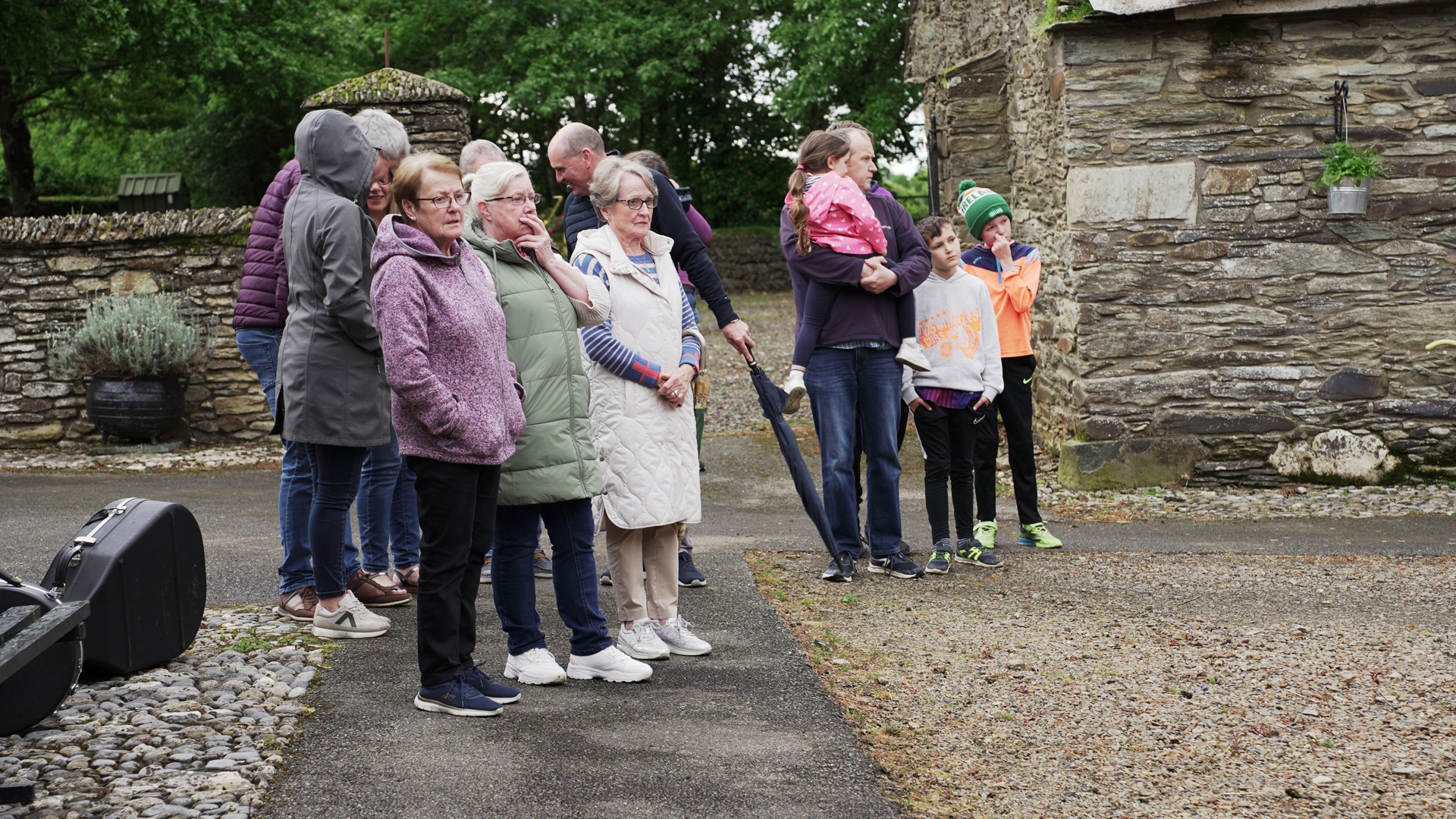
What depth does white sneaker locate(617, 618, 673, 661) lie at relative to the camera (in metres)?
4.38

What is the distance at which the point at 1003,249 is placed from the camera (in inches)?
251

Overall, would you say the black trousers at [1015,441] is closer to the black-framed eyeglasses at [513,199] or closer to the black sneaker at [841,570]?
the black sneaker at [841,570]

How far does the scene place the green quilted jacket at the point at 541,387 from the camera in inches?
154

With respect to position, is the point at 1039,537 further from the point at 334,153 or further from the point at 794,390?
the point at 334,153

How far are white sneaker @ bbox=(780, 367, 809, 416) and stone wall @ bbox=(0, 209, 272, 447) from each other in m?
5.54

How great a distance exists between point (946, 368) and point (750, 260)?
74.8 ft

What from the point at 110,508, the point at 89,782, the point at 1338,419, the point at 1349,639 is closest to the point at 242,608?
the point at 110,508

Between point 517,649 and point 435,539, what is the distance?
612 millimetres

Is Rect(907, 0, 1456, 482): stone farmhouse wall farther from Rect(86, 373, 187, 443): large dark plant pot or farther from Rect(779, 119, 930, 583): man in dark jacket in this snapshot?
Rect(86, 373, 187, 443): large dark plant pot

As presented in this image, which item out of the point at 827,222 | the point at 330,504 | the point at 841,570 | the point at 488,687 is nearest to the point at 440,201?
the point at 330,504

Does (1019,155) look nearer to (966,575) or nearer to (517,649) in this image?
(966,575)

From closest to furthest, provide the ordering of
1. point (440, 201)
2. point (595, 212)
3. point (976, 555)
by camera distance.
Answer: point (440, 201), point (595, 212), point (976, 555)

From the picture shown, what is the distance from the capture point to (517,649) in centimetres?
410

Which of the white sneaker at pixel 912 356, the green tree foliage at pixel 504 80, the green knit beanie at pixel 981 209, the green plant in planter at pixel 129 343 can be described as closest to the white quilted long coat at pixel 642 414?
the white sneaker at pixel 912 356
